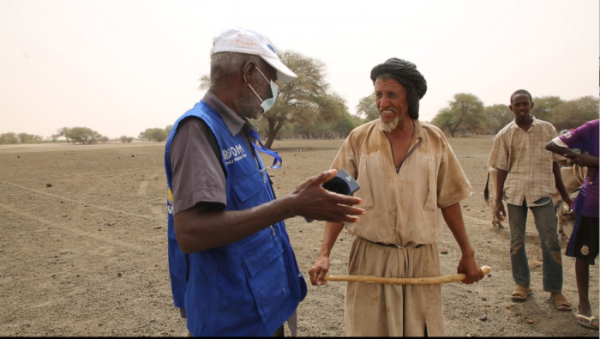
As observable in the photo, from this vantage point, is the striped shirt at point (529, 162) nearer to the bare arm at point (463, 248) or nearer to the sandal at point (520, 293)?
the sandal at point (520, 293)

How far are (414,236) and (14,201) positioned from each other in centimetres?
1065

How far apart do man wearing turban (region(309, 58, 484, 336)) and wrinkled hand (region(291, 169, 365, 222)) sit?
751 mm

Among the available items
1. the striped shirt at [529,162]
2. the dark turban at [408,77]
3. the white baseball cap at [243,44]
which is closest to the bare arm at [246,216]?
the white baseball cap at [243,44]

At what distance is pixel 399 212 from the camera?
2.13 metres

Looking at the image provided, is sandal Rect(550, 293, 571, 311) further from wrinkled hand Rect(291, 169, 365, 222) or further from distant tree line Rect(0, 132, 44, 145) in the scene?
distant tree line Rect(0, 132, 44, 145)

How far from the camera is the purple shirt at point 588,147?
3342 mm

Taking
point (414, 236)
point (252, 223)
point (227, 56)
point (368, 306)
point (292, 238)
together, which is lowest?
point (292, 238)

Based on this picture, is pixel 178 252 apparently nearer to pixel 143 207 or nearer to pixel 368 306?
pixel 368 306

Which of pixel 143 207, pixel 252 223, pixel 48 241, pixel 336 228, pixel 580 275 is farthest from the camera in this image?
pixel 143 207

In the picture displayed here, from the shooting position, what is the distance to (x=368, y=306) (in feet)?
7.08

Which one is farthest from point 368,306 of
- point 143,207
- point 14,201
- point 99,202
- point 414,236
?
point 14,201

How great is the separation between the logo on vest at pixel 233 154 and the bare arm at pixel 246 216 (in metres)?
0.26

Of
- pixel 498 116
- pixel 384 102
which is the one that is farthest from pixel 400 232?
pixel 498 116

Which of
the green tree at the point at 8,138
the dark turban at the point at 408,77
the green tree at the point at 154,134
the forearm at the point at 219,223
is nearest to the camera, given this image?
the forearm at the point at 219,223
